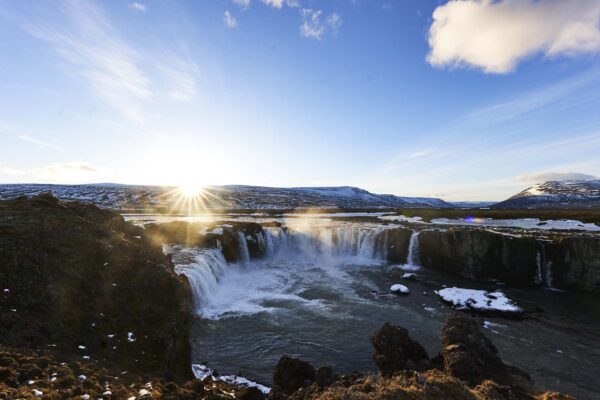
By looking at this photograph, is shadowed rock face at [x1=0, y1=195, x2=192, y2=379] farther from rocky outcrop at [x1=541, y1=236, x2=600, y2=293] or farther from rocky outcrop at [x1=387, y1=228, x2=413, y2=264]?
rocky outcrop at [x1=541, y1=236, x2=600, y2=293]

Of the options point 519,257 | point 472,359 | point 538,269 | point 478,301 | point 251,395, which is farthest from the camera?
point 519,257

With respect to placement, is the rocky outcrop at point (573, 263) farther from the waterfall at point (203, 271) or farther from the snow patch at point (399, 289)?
the waterfall at point (203, 271)

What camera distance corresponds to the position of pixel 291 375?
50.4ft

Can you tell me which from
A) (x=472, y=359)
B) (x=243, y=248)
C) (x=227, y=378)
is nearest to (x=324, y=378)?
(x=472, y=359)

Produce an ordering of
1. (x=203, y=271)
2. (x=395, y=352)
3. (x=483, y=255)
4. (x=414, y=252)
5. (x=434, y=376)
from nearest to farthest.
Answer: (x=434, y=376), (x=395, y=352), (x=203, y=271), (x=483, y=255), (x=414, y=252)

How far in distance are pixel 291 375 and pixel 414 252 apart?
3607 cm

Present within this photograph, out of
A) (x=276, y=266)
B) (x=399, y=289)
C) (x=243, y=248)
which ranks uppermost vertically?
(x=243, y=248)

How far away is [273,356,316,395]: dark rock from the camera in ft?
49.1

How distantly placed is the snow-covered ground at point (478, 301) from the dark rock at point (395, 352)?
1496 cm

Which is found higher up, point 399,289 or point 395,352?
point 395,352

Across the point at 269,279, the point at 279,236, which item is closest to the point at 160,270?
the point at 269,279

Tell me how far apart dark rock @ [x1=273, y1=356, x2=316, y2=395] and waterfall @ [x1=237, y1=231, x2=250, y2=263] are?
31764 millimetres

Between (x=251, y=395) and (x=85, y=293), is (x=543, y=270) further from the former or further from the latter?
(x=85, y=293)

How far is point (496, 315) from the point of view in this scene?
2773cm
